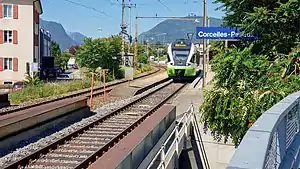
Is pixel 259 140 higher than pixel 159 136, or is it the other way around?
pixel 259 140

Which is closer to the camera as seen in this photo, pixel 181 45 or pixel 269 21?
pixel 269 21

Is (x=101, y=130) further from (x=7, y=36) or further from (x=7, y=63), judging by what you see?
(x=7, y=36)

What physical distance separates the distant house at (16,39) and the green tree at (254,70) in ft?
115

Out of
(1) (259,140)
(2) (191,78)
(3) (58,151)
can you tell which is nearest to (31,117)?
(3) (58,151)

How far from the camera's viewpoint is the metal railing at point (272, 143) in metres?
2.27

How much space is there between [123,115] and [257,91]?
788 cm

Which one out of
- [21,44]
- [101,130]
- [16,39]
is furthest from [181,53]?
[101,130]

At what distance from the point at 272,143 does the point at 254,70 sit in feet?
26.3

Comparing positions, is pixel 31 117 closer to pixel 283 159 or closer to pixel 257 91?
pixel 257 91

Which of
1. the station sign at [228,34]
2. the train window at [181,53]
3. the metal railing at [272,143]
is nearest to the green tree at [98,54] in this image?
the train window at [181,53]

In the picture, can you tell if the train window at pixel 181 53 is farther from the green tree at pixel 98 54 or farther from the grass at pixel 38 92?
the green tree at pixel 98 54

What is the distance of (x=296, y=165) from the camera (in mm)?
4293

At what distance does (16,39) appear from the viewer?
44.7 meters

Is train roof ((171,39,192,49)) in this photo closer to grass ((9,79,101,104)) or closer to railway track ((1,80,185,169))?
grass ((9,79,101,104))
